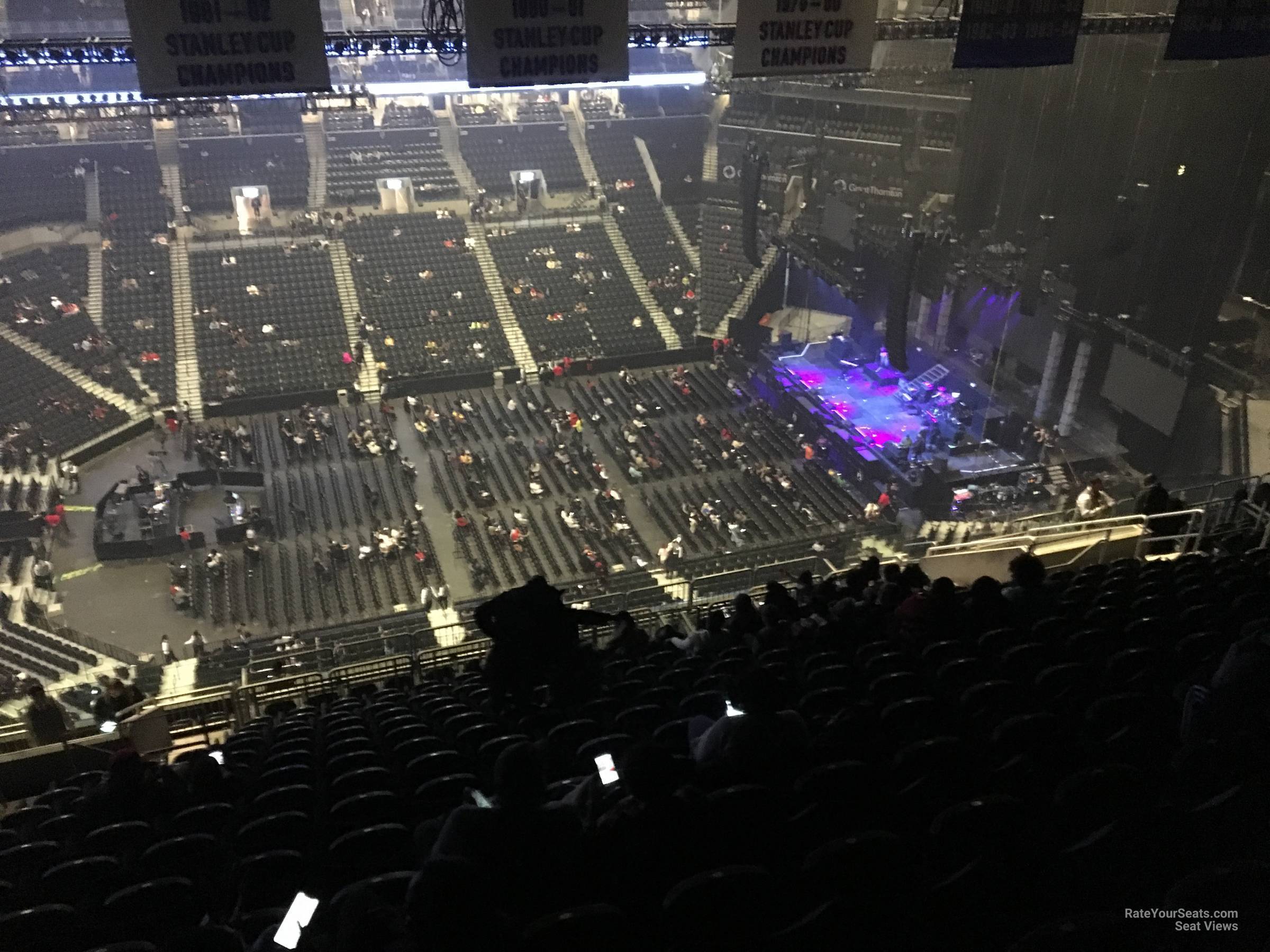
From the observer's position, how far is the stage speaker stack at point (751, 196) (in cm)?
2334

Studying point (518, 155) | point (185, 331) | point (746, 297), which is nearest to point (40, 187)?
point (185, 331)

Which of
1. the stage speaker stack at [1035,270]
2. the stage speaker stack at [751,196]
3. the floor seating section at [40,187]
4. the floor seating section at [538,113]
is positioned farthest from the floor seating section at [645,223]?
the floor seating section at [40,187]

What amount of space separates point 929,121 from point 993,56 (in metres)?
12.7

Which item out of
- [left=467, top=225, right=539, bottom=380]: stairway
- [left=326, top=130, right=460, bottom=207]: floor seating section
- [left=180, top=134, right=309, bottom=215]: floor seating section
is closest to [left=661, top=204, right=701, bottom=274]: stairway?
[left=467, top=225, right=539, bottom=380]: stairway

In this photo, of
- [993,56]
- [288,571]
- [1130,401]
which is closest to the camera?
[993,56]

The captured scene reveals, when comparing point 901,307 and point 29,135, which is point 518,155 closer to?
point 29,135

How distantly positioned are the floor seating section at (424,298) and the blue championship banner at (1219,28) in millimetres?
17937

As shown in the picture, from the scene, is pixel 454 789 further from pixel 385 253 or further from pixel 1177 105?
pixel 385 253

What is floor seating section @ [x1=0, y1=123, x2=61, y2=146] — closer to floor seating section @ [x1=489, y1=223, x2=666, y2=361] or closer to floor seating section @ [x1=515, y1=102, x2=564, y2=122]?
floor seating section @ [x1=489, y1=223, x2=666, y2=361]

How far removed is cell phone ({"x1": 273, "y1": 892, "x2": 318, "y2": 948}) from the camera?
3.10 metres

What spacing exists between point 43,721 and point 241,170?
2462 cm

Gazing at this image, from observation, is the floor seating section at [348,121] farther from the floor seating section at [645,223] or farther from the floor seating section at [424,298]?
the floor seating section at [645,223]

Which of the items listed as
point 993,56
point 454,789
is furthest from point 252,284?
point 454,789

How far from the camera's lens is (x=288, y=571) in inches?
683
